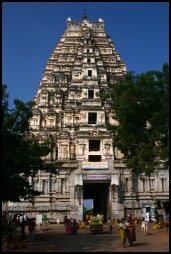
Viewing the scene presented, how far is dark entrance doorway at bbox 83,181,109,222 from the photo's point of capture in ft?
150

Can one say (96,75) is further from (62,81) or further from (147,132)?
(147,132)

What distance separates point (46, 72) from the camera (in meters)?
56.6

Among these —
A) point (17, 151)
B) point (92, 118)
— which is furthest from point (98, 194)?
point (17, 151)

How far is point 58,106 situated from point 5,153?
91.7ft

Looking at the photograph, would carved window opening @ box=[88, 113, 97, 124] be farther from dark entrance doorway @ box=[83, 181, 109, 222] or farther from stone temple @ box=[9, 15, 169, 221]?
dark entrance doorway @ box=[83, 181, 109, 222]

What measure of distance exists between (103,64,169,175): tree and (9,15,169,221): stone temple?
38.3 feet

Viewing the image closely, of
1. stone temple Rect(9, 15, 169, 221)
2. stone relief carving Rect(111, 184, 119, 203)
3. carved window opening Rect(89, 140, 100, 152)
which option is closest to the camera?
stone relief carving Rect(111, 184, 119, 203)

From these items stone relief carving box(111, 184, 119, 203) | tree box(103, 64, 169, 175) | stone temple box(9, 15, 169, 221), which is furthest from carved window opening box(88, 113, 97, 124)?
tree box(103, 64, 169, 175)

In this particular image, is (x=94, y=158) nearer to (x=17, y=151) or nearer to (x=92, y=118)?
(x=92, y=118)

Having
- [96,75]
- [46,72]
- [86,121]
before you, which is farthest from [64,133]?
[46,72]

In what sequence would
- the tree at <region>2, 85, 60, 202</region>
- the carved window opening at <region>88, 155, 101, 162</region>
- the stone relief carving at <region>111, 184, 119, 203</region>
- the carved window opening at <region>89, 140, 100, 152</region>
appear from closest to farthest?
the tree at <region>2, 85, 60, 202</region> < the stone relief carving at <region>111, 184, 119, 203</region> < the carved window opening at <region>88, 155, 101, 162</region> < the carved window opening at <region>89, 140, 100, 152</region>

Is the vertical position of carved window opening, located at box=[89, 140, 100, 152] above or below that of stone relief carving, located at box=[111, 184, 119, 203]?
above

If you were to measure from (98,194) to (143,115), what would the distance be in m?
29.9

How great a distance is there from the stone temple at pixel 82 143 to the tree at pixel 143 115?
11.7 meters
